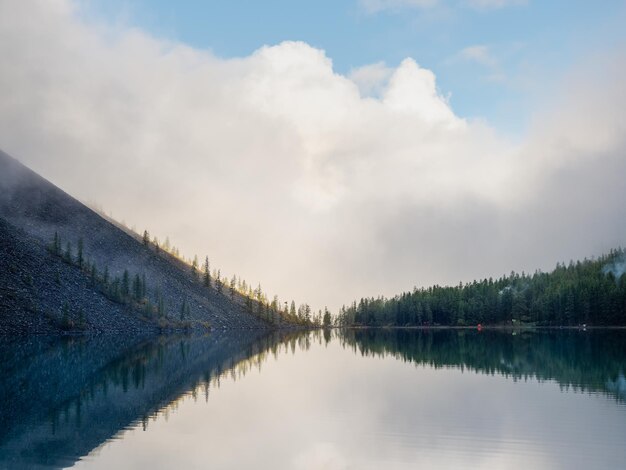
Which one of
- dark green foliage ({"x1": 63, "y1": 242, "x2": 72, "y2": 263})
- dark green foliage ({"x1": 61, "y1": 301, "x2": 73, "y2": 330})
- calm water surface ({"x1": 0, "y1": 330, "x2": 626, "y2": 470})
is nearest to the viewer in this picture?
calm water surface ({"x1": 0, "y1": 330, "x2": 626, "y2": 470})

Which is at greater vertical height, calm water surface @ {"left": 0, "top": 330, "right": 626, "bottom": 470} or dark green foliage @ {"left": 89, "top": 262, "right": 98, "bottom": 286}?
dark green foliage @ {"left": 89, "top": 262, "right": 98, "bottom": 286}

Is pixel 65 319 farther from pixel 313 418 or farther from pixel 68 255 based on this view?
pixel 313 418

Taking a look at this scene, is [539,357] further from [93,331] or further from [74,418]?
[93,331]

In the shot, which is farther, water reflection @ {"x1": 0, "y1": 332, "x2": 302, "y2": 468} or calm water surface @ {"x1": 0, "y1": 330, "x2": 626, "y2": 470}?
water reflection @ {"x1": 0, "y1": 332, "x2": 302, "y2": 468}

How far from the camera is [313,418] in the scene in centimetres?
3434

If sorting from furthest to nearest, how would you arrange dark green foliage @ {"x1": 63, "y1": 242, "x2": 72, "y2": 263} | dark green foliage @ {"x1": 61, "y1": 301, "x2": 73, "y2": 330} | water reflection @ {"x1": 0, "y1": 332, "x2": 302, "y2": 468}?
dark green foliage @ {"x1": 63, "y1": 242, "x2": 72, "y2": 263}
dark green foliage @ {"x1": 61, "y1": 301, "x2": 73, "y2": 330}
water reflection @ {"x1": 0, "y1": 332, "x2": 302, "y2": 468}

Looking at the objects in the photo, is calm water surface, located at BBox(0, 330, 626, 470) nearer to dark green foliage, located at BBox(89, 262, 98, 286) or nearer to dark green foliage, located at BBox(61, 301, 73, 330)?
dark green foliage, located at BBox(61, 301, 73, 330)

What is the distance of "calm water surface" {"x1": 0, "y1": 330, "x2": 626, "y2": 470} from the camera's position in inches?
973

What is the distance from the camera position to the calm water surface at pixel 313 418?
24.7m

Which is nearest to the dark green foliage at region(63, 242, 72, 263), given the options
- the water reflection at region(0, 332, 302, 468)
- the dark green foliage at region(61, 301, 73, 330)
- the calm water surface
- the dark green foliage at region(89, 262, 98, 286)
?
the dark green foliage at region(89, 262, 98, 286)

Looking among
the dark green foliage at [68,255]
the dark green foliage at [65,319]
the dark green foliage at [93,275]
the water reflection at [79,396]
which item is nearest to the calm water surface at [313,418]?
the water reflection at [79,396]

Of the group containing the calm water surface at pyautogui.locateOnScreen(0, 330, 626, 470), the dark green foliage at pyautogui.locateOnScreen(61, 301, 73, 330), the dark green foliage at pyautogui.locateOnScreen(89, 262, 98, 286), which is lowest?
the calm water surface at pyautogui.locateOnScreen(0, 330, 626, 470)

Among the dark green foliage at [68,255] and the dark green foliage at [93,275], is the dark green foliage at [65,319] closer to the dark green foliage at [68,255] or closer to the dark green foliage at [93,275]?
the dark green foliage at [93,275]

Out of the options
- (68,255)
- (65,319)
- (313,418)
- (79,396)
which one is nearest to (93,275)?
(68,255)
